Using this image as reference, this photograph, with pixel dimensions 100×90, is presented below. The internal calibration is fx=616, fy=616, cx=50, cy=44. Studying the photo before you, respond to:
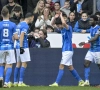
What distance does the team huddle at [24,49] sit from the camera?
17.1 m

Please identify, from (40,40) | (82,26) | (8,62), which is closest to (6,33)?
(8,62)

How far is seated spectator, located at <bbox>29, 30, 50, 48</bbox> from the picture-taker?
1966 centimetres

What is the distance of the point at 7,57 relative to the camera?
17188 mm

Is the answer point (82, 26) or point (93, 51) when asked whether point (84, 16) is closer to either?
point (82, 26)

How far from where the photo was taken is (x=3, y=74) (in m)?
17.9

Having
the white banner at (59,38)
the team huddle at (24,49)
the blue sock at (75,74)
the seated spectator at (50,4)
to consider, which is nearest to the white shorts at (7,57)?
the team huddle at (24,49)

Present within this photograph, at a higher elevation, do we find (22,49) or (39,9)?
(39,9)

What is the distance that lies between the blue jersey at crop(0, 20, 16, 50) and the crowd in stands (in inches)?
105

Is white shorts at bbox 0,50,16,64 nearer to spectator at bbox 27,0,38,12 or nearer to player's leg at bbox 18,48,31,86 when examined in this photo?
player's leg at bbox 18,48,31,86

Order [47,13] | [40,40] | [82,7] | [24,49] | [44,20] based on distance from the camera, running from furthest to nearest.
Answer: [82,7] < [47,13] < [44,20] < [40,40] < [24,49]

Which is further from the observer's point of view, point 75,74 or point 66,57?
point 75,74

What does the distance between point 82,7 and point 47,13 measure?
134 centimetres

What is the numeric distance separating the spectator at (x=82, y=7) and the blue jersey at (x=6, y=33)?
201 inches

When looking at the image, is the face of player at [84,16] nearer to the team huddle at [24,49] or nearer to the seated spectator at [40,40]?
the seated spectator at [40,40]
